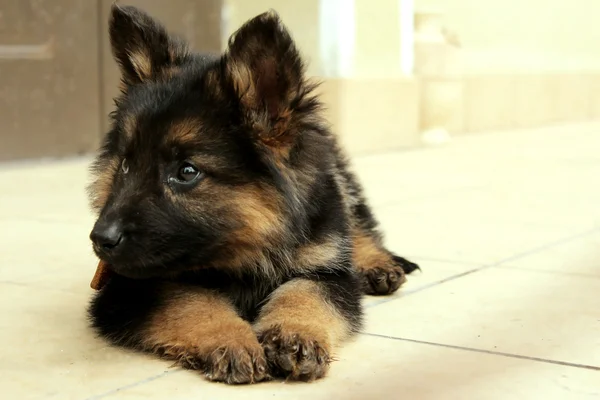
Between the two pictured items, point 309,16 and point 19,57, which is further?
point 309,16

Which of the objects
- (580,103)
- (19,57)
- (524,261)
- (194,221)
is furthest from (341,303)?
(580,103)

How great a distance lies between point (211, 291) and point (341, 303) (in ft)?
1.19

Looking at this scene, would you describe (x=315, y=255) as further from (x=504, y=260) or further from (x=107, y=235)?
(x=504, y=260)

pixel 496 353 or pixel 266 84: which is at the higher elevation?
pixel 266 84

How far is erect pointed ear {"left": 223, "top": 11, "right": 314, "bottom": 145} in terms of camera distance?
2.51 metres

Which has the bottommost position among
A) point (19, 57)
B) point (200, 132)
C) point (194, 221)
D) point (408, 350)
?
point (408, 350)

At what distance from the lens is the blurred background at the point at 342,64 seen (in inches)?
260

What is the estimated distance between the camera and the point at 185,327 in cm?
236

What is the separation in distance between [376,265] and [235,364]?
3.76 feet

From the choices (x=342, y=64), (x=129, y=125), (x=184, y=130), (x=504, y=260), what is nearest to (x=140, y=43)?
(x=129, y=125)

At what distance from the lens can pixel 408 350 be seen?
8.13 feet

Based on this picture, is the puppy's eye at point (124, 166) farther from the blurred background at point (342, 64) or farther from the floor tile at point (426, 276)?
the blurred background at point (342, 64)

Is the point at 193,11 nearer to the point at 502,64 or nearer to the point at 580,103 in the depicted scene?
the point at 502,64

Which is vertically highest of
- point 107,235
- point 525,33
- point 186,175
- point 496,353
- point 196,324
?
point 525,33
